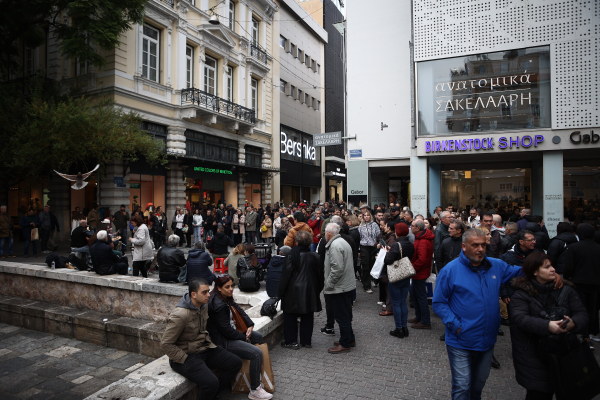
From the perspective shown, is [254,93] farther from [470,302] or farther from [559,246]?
[470,302]

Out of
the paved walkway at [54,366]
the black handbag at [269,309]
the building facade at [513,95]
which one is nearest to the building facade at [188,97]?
the paved walkway at [54,366]

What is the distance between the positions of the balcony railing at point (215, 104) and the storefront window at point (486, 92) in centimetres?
1123

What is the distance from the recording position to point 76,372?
6137 millimetres

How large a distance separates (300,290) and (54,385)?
4017 mm

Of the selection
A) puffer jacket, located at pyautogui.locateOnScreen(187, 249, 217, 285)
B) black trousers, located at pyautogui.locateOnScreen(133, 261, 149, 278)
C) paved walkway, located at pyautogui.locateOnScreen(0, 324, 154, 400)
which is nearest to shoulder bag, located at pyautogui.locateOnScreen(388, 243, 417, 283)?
puffer jacket, located at pyautogui.locateOnScreen(187, 249, 217, 285)

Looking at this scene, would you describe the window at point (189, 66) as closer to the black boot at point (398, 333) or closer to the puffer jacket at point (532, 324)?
the black boot at point (398, 333)

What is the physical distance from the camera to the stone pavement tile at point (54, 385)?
5465 millimetres

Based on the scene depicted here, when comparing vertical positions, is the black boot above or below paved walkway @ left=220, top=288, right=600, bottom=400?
above

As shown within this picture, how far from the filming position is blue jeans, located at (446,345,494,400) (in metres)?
3.40

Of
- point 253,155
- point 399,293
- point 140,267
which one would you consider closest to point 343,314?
point 399,293

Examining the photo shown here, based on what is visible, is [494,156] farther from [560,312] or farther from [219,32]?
[219,32]

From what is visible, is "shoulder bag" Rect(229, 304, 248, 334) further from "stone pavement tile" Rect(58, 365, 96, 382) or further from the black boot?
"stone pavement tile" Rect(58, 365, 96, 382)

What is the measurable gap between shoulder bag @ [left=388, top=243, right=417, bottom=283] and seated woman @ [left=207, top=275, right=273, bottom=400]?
255cm

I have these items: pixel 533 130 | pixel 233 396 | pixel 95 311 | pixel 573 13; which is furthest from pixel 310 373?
pixel 573 13
